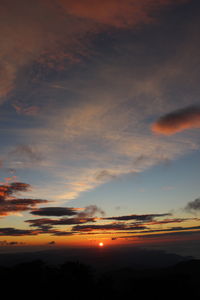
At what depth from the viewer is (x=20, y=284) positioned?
256 ft

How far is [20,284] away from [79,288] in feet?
67.0

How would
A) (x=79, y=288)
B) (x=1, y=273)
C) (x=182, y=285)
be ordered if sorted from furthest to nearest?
(x=182, y=285)
(x=1, y=273)
(x=79, y=288)

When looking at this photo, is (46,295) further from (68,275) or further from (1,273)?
(1,273)

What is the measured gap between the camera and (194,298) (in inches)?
3979

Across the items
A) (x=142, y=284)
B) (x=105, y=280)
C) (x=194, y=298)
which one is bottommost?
(x=194, y=298)

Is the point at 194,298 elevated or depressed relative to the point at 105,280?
depressed

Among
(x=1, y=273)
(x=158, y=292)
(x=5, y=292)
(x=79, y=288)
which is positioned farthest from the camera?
(x=158, y=292)

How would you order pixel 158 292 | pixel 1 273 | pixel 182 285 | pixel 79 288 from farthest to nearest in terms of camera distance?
pixel 182 285, pixel 158 292, pixel 1 273, pixel 79 288

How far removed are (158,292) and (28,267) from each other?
181 feet

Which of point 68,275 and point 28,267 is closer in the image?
point 68,275

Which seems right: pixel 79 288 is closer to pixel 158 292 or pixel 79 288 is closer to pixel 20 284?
pixel 20 284

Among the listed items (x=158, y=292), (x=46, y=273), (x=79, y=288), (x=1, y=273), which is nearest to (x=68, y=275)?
(x=79, y=288)

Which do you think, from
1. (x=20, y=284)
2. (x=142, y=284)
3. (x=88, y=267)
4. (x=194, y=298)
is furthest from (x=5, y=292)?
(x=194, y=298)

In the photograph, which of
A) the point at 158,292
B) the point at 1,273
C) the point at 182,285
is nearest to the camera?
the point at 1,273
